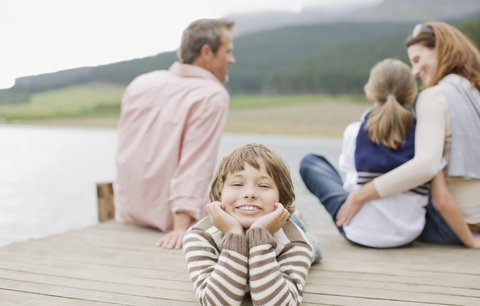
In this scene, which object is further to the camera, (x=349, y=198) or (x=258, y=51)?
(x=258, y=51)

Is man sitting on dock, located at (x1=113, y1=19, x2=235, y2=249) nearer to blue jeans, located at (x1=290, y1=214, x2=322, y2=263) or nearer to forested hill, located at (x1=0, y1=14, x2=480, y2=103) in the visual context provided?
blue jeans, located at (x1=290, y1=214, x2=322, y2=263)

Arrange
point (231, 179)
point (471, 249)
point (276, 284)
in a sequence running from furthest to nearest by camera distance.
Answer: point (471, 249) → point (231, 179) → point (276, 284)

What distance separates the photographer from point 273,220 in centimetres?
197

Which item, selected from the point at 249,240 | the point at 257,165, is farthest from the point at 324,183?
the point at 249,240

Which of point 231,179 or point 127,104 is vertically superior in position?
point 231,179

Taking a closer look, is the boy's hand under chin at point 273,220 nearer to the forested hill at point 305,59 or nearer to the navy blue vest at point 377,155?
the navy blue vest at point 377,155

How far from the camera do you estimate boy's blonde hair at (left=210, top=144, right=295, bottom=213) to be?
204 centimetres

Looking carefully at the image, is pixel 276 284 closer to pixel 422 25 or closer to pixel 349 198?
pixel 349 198

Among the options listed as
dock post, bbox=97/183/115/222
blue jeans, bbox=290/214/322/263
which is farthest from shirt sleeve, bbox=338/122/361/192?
dock post, bbox=97/183/115/222

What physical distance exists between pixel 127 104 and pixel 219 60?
0.63 metres

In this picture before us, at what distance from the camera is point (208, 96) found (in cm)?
342

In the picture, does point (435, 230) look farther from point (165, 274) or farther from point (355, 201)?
point (165, 274)

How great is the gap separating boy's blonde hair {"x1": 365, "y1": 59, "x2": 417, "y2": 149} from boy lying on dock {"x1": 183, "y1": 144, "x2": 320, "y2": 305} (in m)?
1.09

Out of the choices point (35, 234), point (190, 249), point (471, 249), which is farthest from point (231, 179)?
point (35, 234)
